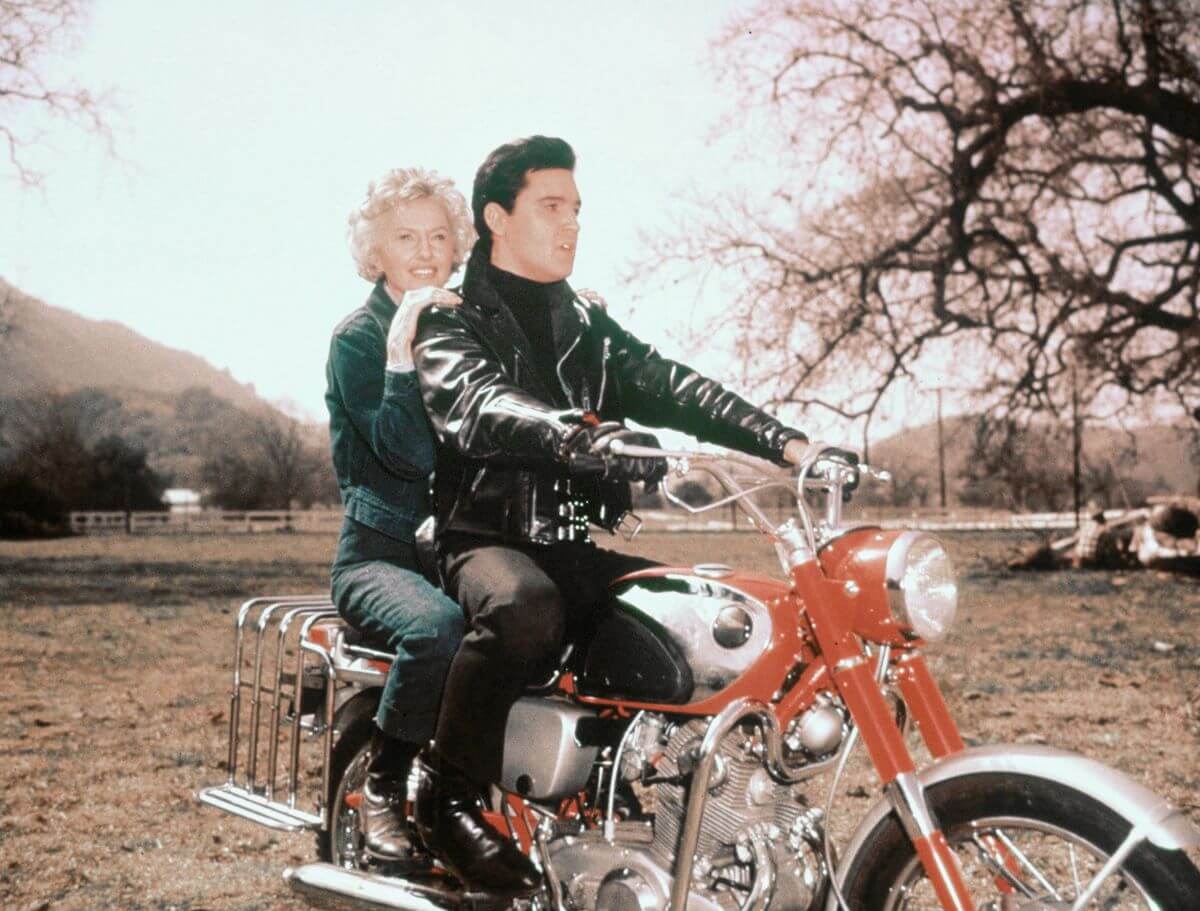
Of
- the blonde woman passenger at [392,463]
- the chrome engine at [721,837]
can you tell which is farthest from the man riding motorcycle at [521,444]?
the chrome engine at [721,837]

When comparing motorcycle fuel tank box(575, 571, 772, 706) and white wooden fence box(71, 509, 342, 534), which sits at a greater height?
motorcycle fuel tank box(575, 571, 772, 706)

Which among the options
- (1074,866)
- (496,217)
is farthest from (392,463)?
(1074,866)

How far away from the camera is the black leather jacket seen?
2889mm

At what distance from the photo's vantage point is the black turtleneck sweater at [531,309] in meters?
3.24

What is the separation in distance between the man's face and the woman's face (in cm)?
62

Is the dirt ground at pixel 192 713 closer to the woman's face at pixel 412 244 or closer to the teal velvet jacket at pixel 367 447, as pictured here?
the teal velvet jacket at pixel 367 447

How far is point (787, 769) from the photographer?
2674mm

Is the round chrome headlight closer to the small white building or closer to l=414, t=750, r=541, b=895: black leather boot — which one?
l=414, t=750, r=541, b=895: black leather boot

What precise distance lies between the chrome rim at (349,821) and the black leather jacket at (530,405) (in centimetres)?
85

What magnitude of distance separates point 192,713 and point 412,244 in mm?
4593

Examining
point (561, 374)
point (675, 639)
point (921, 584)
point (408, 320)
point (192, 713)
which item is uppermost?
point (408, 320)

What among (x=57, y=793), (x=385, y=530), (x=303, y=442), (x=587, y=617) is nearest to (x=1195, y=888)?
(x=587, y=617)

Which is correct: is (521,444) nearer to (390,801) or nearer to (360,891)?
(390,801)

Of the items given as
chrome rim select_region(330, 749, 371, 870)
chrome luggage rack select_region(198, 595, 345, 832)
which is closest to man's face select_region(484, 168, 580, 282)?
chrome luggage rack select_region(198, 595, 345, 832)
